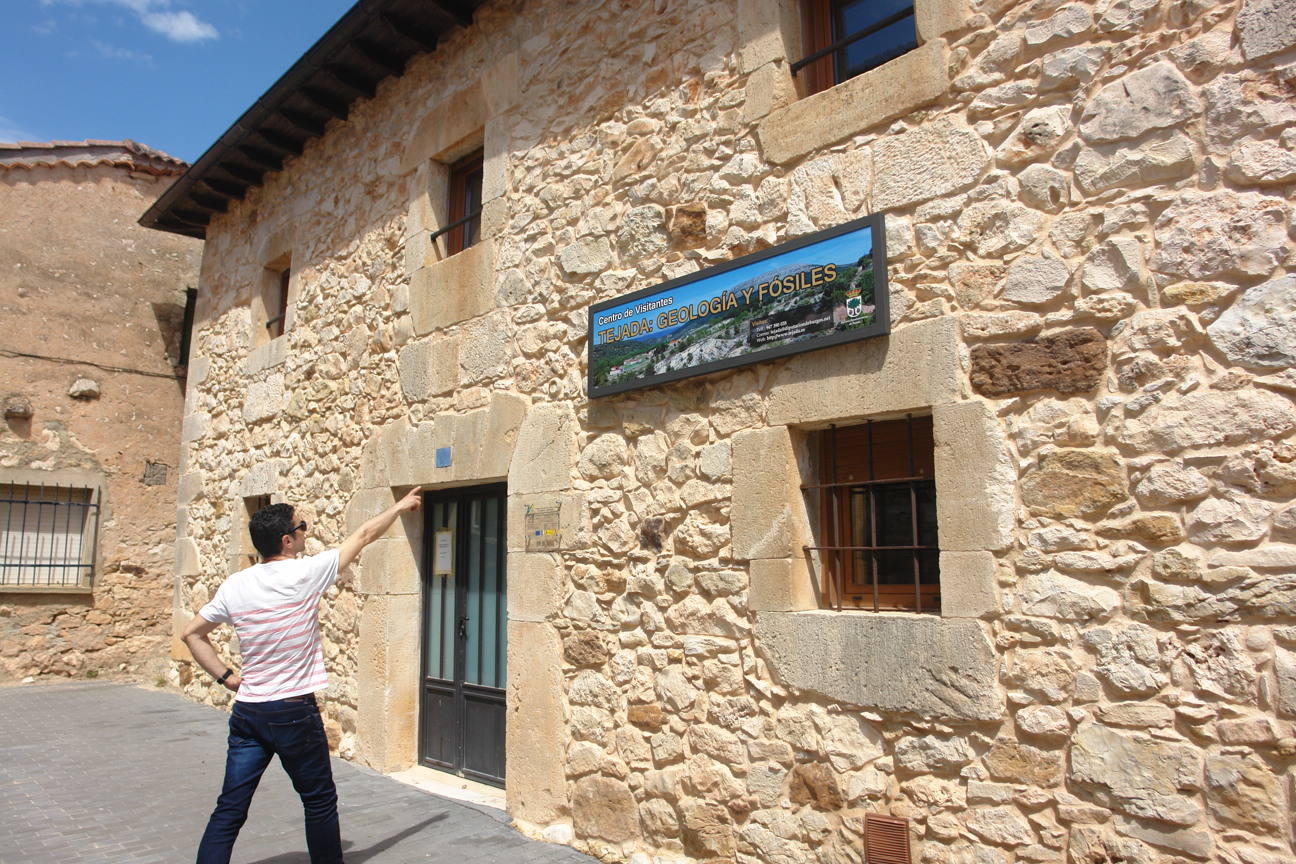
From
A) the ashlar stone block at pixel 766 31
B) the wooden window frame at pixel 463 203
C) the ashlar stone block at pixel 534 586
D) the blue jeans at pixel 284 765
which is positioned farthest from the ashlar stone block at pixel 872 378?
the wooden window frame at pixel 463 203

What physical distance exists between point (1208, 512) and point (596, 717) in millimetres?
2767

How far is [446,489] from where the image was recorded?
19.6ft

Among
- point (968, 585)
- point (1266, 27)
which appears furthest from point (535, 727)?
point (1266, 27)

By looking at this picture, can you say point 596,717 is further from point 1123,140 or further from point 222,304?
point 222,304

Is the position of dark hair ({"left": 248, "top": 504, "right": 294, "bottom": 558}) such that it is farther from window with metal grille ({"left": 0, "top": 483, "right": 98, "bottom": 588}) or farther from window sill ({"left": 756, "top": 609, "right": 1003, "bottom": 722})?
window with metal grille ({"left": 0, "top": 483, "right": 98, "bottom": 588})

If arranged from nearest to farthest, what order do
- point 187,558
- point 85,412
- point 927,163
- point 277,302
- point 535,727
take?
point 927,163 → point 535,727 → point 277,302 → point 187,558 → point 85,412

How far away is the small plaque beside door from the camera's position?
4.76 m

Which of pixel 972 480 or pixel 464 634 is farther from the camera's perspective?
pixel 464 634

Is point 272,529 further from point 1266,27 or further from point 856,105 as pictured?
point 1266,27

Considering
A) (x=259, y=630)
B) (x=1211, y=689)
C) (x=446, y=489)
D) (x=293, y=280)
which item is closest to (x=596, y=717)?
(x=259, y=630)

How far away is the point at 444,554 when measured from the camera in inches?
233

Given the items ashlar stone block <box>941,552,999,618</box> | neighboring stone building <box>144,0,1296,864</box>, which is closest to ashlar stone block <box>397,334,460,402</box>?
neighboring stone building <box>144,0,1296,864</box>

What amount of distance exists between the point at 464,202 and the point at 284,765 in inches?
156

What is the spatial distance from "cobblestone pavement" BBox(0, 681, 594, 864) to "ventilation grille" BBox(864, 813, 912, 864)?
4.70 ft
